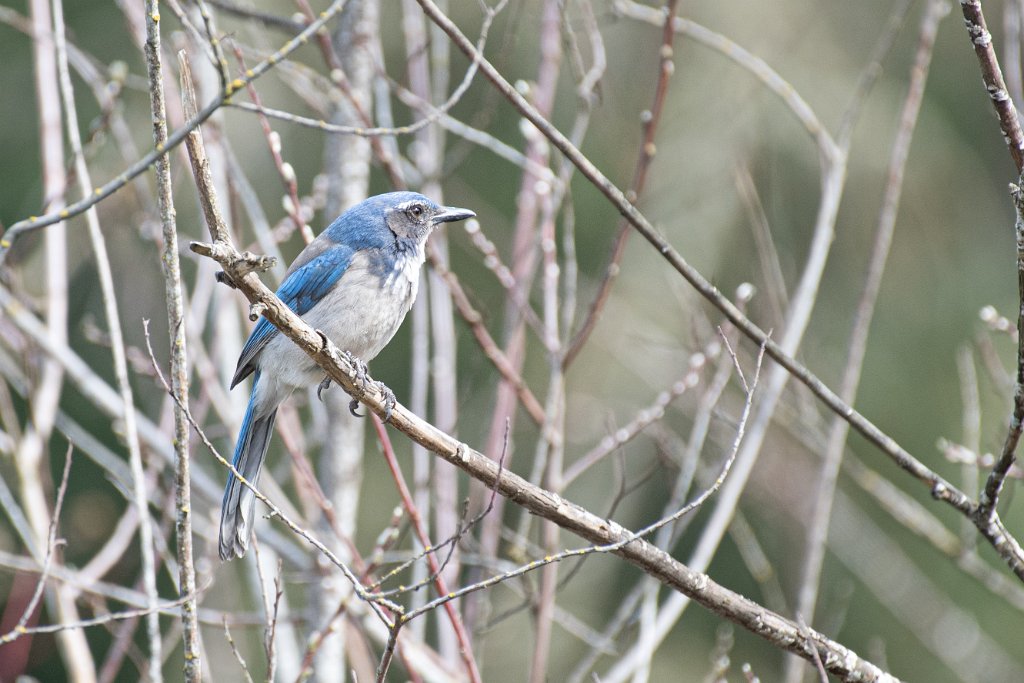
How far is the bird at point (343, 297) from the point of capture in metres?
4.80

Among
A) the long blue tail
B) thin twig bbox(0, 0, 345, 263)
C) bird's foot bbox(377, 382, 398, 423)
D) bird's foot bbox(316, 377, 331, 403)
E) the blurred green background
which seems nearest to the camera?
thin twig bbox(0, 0, 345, 263)

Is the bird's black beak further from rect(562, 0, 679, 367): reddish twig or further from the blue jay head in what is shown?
rect(562, 0, 679, 367): reddish twig

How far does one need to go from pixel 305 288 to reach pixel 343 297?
28cm

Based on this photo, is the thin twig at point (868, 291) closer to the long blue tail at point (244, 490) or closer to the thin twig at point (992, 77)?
the thin twig at point (992, 77)

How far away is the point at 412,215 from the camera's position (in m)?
5.22

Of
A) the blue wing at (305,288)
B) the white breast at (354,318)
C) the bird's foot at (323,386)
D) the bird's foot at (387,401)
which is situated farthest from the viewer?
the bird's foot at (323,386)

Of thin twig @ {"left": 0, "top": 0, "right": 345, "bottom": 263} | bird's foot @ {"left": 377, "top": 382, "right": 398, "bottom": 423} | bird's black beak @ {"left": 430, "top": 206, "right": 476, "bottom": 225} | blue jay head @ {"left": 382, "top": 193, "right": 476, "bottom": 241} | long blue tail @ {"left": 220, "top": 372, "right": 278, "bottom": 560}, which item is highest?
bird's black beak @ {"left": 430, "top": 206, "right": 476, "bottom": 225}

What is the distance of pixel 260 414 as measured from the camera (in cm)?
494

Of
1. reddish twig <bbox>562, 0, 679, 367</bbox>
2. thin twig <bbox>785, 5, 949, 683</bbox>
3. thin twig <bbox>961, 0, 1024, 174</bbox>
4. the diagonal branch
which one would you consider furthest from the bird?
thin twig <bbox>961, 0, 1024, 174</bbox>

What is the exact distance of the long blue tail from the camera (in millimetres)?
4352

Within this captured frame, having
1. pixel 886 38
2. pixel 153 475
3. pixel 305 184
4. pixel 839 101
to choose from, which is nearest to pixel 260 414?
pixel 153 475

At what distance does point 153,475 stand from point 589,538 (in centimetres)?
297

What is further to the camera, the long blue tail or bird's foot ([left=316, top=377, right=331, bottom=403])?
bird's foot ([left=316, top=377, right=331, bottom=403])

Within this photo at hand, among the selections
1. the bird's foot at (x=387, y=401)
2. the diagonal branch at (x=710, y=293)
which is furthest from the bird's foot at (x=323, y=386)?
the diagonal branch at (x=710, y=293)
